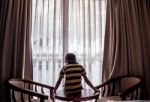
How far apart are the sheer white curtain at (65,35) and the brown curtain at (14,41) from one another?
18 centimetres

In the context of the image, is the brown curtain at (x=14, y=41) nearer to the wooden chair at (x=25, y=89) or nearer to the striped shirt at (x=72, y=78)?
the wooden chair at (x=25, y=89)

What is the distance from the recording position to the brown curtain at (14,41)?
323 cm

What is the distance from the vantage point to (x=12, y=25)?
10.9ft

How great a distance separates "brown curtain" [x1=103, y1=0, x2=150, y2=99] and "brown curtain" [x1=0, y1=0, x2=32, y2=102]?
1483mm

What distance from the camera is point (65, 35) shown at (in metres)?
3.67

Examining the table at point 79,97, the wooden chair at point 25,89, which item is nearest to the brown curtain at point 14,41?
the wooden chair at point 25,89

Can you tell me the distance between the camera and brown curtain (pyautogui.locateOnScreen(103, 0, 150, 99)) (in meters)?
3.54

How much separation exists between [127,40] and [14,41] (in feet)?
6.80

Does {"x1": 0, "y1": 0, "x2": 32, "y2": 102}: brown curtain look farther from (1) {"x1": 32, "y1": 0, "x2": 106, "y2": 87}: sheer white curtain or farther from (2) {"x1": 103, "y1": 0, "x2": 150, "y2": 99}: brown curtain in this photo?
(2) {"x1": 103, "y1": 0, "x2": 150, "y2": 99}: brown curtain

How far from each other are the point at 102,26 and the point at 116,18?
0.31 meters

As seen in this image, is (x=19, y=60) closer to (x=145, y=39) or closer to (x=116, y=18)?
(x=116, y=18)

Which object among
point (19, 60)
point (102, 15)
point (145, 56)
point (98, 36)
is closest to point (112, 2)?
point (102, 15)

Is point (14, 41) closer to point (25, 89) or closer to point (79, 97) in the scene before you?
point (25, 89)

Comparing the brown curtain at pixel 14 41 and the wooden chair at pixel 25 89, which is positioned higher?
the brown curtain at pixel 14 41
